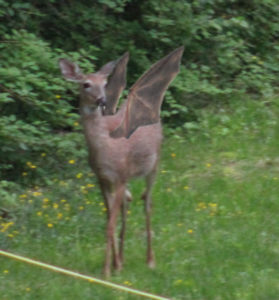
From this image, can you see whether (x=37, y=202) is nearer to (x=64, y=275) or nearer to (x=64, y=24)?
(x=64, y=275)

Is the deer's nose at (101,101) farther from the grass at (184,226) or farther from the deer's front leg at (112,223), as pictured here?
the grass at (184,226)

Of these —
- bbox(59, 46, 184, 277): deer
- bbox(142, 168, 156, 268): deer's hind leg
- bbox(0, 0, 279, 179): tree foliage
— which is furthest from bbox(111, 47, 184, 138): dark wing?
bbox(0, 0, 279, 179): tree foliage

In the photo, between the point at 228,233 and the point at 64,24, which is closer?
the point at 228,233

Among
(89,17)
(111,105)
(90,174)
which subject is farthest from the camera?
(89,17)

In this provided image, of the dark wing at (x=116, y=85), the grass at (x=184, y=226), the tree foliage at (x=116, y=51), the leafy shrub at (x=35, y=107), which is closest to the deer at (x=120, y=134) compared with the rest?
the dark wing at (x=116, y=85)

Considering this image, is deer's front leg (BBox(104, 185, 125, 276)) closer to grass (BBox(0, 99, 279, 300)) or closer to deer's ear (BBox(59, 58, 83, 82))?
grass (BBox(0, 99, 279, 300))

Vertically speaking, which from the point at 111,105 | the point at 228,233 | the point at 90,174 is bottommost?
the point at 90,174

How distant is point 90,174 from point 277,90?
3598 mm

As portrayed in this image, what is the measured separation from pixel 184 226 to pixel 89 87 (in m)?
1.97

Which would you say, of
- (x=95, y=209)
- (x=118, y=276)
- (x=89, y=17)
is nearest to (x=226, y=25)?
(x=89, y=17)

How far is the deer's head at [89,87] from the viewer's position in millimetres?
6766

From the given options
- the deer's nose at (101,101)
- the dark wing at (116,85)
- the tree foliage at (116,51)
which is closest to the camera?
the deer's nose at (101,101)

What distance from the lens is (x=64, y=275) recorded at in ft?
22.4

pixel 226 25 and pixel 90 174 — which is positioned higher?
pixel 226 25
